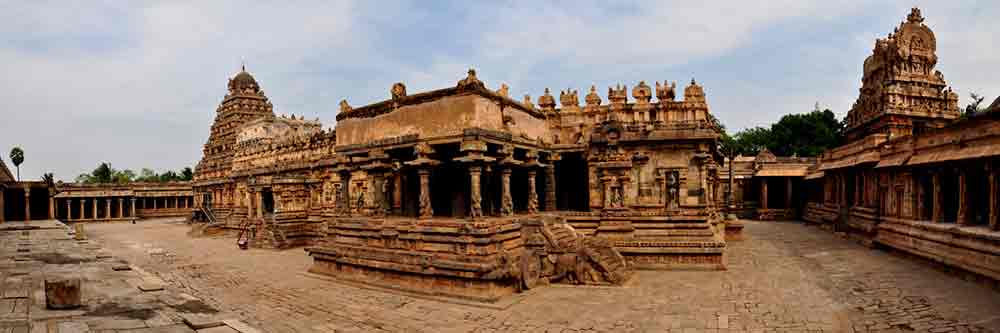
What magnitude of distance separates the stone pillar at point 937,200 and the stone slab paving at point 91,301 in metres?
16.3

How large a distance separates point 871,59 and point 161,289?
95.8 feet

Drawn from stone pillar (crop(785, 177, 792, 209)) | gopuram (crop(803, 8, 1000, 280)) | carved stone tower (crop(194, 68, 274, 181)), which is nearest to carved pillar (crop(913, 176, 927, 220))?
gopuram (crop(803, 8, 1000, 280))

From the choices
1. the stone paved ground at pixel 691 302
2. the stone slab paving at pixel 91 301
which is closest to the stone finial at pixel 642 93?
the stone paved ground at pixel 691 302

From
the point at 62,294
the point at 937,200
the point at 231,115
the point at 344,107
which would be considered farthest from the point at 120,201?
the point at 937,200

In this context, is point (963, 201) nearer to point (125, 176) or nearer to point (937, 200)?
point (937, 200)

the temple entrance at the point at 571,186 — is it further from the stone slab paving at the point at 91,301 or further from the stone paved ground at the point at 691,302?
the stone slab paving at the point at 91,301

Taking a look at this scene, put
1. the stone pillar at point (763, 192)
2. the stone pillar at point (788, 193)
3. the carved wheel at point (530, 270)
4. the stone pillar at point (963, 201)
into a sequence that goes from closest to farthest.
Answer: the carved wheel at point (530, 270) < the stone pillar at point (963, 201) < the stone pillar at point (788, 193) < the stone pillar at point (763, 192)

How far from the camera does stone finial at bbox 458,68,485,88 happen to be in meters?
12.0

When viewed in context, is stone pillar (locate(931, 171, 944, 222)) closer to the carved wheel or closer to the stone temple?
the stone temple

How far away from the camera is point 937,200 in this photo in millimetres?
13352

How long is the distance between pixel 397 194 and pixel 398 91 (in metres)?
3.77

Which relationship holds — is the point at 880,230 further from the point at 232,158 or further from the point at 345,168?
the point at 232,158

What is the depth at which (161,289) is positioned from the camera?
27.1ft

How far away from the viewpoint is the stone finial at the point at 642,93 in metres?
15.6
